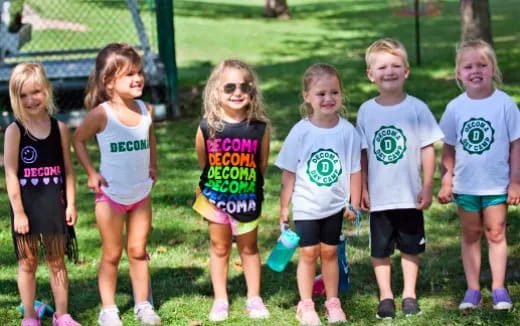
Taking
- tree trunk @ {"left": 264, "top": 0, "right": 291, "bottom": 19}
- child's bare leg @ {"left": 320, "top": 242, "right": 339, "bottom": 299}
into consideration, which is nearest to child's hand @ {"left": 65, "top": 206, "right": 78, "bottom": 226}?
child's bare leg @ {"left": 320, "top": 242, "right": 339, "bottom": 299}

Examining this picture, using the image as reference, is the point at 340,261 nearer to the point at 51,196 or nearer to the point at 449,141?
the point at 449,141

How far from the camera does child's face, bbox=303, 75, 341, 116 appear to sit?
491 cm

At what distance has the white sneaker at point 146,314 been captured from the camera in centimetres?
515

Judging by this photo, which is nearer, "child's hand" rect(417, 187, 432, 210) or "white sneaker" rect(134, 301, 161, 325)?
"child's hand" rect(417, 187, 432, 210)

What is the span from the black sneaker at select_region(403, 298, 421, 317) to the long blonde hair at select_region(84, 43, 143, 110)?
207cm

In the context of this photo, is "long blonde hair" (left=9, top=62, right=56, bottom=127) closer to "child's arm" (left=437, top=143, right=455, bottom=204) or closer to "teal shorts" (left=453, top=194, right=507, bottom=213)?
"child's arm" (left=437, top=143, right=455, bottom=204)

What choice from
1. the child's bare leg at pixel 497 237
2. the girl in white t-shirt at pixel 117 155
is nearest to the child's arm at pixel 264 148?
the girl in white t-shirt at pixel 117 155

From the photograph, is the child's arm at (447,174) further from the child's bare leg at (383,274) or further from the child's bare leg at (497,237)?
the child's bare leg at (383,274)

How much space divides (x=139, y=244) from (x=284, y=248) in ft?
2.81

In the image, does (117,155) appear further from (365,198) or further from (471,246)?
(471,246)

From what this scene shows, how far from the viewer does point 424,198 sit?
16.5 ft

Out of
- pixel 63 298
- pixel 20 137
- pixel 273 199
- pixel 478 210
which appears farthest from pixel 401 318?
pixel 273 199

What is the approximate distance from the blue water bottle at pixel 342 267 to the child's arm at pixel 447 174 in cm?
65

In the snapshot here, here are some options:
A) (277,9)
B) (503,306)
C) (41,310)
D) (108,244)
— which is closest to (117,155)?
(108,244)
